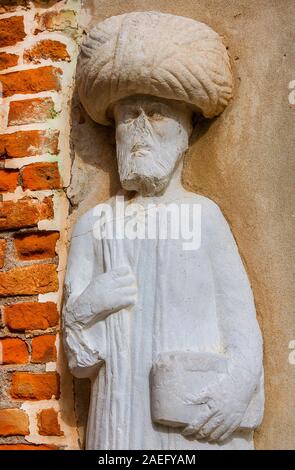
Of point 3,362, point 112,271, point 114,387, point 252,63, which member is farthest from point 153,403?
point 252,63

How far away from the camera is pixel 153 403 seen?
1.64 metres

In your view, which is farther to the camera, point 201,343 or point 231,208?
point 231,208

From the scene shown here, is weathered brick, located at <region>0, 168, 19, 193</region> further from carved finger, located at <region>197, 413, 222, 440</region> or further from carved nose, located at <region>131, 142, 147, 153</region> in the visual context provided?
carved finger, located at <region>197, 413, 222, 440</region>

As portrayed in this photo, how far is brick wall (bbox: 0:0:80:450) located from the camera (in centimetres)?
187

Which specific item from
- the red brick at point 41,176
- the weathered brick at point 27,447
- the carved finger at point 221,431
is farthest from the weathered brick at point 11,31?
the carved finger at point 221,431

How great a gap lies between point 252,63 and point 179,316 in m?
0.72

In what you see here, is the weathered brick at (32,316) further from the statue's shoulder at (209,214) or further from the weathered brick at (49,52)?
the weathered brick at (49,52)

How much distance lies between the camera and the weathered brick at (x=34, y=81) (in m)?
2.06

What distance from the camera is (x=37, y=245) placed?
196 cm

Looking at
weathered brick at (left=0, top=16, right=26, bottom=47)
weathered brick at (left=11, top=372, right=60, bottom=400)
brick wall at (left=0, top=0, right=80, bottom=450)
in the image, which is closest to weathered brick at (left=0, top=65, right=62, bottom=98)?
brick wall at (left=0, top=0, right=80, bottom=450)

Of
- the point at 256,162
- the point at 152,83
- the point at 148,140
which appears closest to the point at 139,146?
Result: the point at 148,140

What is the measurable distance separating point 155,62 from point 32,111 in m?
0.43

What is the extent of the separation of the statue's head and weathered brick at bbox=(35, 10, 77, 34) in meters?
0.22
